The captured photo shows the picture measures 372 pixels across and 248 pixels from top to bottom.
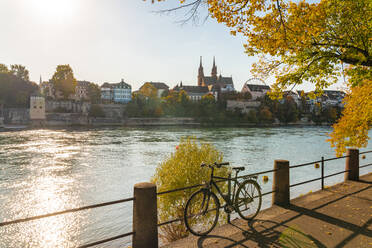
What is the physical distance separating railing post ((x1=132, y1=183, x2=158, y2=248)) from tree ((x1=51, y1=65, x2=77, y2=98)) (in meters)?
89.6

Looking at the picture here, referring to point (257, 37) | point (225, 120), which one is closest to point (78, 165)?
point (257, 37)

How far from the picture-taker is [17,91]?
88.8 metres

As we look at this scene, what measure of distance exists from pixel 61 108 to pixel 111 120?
61.2 feet

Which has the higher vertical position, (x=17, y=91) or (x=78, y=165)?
(x=17, y=91)

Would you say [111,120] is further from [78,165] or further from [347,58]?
[347,58]

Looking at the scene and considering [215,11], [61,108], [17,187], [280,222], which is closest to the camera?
[280,222]

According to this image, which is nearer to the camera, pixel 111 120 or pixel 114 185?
pixel 114 185

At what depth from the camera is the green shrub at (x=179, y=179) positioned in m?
8.55

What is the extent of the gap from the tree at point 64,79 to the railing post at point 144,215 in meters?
89.6

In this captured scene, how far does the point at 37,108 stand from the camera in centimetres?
8625

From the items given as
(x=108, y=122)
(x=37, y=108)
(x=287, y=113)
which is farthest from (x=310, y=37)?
(x=287, y=113)

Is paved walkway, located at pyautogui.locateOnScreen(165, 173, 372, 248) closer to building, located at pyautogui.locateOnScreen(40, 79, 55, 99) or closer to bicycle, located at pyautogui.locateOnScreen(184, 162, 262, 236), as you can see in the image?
bicycle, located at pyautogui.locateOnScreen(184, 162, 262, 236)

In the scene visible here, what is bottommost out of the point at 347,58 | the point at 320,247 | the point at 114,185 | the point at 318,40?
the point at 114,185

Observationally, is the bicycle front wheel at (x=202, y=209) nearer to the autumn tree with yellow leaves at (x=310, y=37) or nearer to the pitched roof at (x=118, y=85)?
the autumn tree with yellow leaves at (x=310, y=37)
